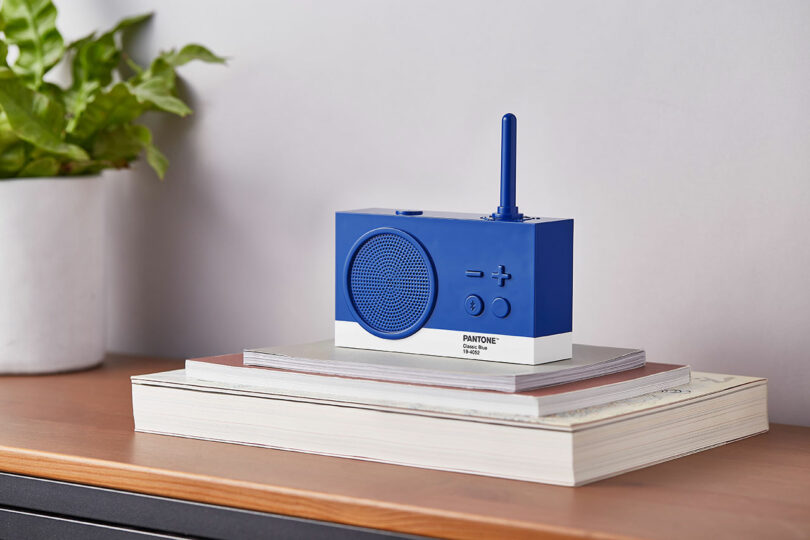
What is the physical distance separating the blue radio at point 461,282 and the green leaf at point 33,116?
41 cm

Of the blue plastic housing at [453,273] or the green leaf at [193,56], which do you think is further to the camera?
the green leaf at [193,56]

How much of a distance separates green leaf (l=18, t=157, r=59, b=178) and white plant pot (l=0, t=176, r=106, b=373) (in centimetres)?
2

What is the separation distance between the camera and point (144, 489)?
0.73m

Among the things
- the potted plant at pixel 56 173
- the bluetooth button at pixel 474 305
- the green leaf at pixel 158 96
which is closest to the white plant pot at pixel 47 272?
the potted plant at pixel 56 173

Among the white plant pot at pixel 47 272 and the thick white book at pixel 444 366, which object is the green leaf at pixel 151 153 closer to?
the white plant pot at pixel 47 272

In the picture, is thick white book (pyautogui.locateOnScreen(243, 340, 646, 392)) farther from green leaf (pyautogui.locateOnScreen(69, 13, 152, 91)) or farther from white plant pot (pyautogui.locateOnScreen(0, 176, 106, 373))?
green leaf (pyautogui.locateOnScreen(69, 13, 152, 91))

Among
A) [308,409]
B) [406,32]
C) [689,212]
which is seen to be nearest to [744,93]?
[689,212]

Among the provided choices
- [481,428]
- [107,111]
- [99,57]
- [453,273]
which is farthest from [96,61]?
[481,428]

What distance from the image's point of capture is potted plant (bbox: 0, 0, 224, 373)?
44.4 inches

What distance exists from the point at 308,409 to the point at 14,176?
557 mm

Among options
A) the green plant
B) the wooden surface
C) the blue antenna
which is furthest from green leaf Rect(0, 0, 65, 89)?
the blue antenna

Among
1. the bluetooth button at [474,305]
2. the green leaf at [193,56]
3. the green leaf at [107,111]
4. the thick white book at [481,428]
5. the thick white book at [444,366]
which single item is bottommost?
the thick white book at [481,428]

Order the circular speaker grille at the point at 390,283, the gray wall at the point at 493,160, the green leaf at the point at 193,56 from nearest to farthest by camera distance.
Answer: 1. the circular speaker grille at the point at 390,283
2. the gray wall at the point at 493,160
3. the green leaf at the point at 193,56

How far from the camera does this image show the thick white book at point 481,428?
69 centimetres
